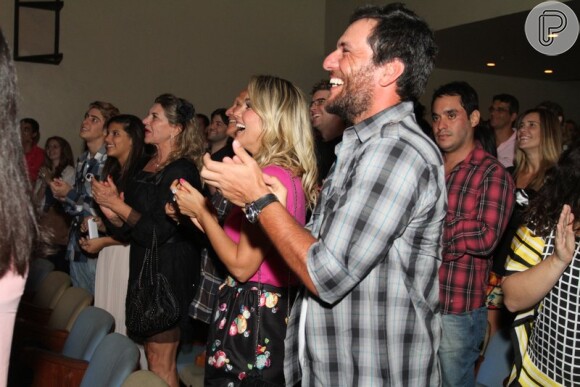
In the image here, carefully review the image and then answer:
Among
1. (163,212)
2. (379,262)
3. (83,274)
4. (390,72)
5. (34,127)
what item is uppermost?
(390,72)

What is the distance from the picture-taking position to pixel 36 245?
113 cm

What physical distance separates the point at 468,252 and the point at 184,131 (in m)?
1.72

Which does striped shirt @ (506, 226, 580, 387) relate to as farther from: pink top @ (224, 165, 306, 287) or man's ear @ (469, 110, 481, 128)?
man's ear @ (469, 110, 481, 128)

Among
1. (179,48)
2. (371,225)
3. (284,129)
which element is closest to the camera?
(371,225)

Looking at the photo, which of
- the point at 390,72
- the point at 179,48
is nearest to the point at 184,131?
the point at 390,72

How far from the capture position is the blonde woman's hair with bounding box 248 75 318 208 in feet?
7.67

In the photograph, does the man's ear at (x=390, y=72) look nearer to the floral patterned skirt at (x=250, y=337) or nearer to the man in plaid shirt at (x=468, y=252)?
the floral patterned skirt at (x=250, y=337)

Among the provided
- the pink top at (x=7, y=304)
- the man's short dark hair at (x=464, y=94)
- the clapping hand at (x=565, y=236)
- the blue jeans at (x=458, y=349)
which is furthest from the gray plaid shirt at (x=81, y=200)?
the pink top at (x=7, y=304)

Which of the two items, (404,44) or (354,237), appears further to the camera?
(404,44)

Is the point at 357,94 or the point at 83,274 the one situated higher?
the point at 357,94

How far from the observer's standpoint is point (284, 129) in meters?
2.38

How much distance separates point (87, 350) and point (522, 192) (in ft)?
7.78

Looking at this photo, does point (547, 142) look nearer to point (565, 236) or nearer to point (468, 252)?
point (468, 252)

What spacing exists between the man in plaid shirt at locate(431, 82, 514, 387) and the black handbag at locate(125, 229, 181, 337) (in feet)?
4.16
